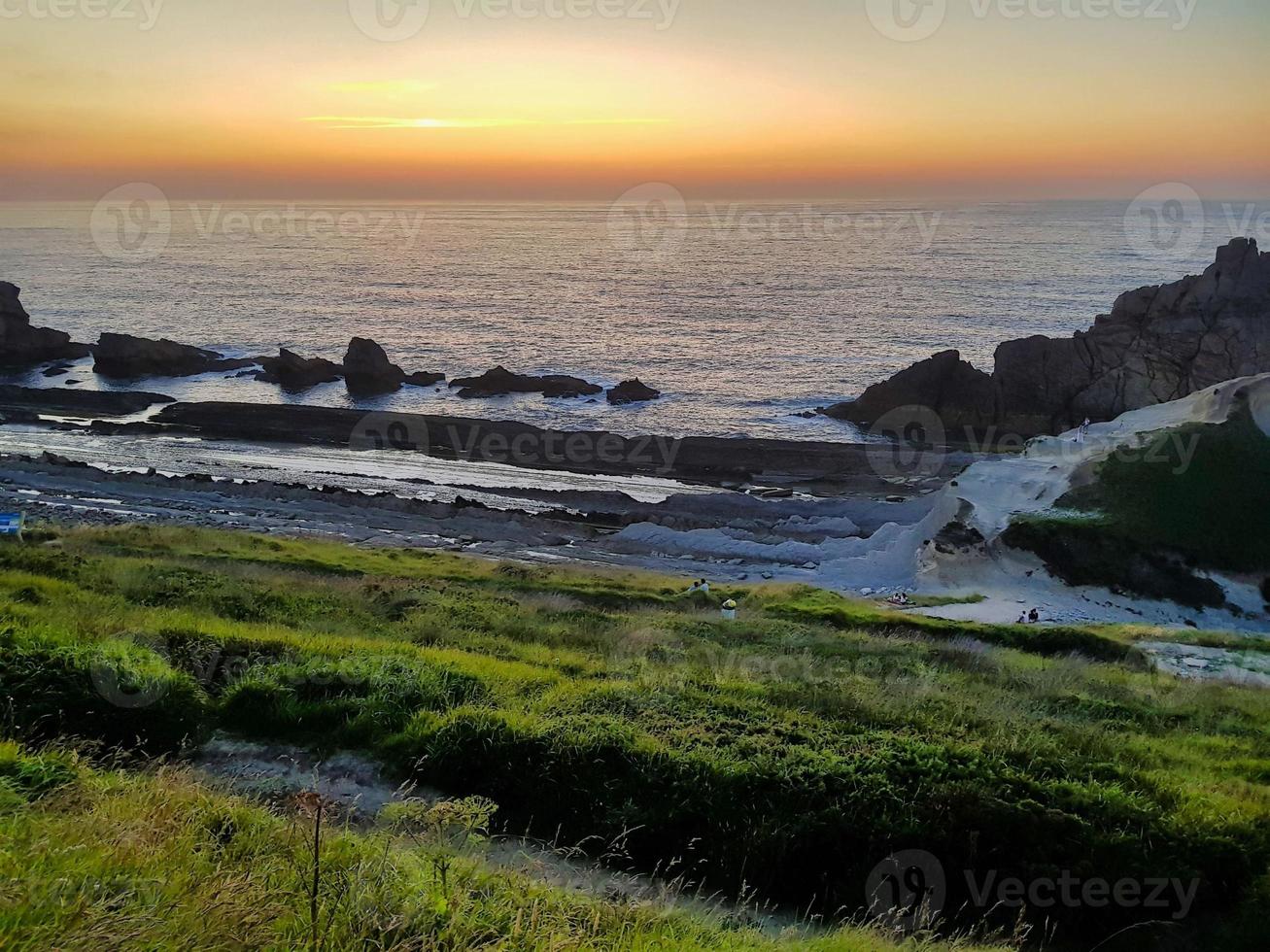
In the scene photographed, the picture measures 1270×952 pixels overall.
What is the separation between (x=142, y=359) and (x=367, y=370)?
21101 mm

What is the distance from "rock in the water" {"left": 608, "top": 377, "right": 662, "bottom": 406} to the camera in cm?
6681

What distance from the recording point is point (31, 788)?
592cm

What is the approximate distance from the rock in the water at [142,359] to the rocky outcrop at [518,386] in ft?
80.0

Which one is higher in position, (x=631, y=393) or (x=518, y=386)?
(x=631, y=393)

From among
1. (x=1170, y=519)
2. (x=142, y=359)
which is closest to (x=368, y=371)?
(x=142, y=359)

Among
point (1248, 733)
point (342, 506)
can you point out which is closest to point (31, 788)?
point (1248, 733)

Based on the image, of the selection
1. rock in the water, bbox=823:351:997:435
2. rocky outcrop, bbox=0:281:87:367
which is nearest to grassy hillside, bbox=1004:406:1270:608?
rock in the water, bbox=823:351:997:435

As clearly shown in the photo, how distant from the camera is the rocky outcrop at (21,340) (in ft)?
253

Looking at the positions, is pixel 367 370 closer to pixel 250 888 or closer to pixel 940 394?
pixel 940 394

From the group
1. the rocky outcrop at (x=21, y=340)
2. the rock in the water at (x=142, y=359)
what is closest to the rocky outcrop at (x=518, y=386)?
the rock in the water at (x=142, y=359)

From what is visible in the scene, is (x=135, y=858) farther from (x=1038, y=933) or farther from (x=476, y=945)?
(x=1038, y=933)

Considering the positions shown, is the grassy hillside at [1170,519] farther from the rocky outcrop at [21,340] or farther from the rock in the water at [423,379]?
the rocky outcrop at [21,340]

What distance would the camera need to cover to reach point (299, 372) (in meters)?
72.4

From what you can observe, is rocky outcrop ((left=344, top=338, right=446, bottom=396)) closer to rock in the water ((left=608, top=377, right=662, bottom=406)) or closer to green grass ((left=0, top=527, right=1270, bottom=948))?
rock in the water ((left=608, top=377, right=662, bottom=406))
